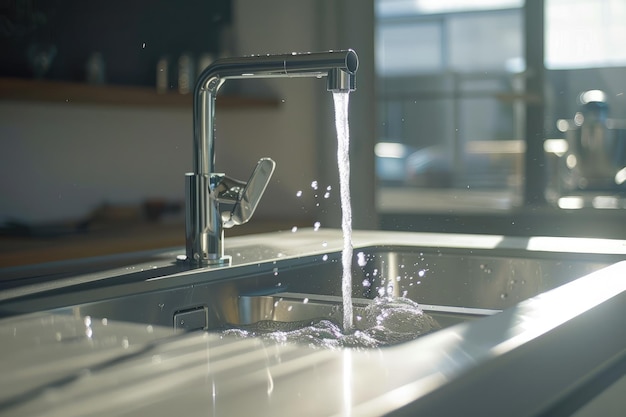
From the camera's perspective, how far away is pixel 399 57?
5500 millimetres

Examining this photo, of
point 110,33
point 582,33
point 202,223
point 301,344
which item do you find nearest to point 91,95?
point 110,33

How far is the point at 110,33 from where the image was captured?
2584mm

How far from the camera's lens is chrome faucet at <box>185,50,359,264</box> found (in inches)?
A: 45.2

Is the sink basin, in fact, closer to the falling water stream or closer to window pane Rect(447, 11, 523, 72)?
the falling water stream

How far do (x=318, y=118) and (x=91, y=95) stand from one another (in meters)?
1.54

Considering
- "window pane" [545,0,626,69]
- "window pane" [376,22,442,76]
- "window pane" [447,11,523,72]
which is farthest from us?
"window pane" [376,22,442,76]

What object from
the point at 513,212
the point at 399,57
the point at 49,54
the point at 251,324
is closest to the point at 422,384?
the point at 251,324

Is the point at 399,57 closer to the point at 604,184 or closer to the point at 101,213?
the point at 604,184

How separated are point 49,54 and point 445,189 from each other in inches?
145

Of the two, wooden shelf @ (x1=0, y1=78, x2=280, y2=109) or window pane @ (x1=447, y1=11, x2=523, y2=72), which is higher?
window pane @ (x1=447, y1=11, x2=523, y2=72)

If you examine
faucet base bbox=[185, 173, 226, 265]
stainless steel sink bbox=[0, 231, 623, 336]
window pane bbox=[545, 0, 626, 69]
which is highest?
window pane bbox=[545, 0, 626, 69]

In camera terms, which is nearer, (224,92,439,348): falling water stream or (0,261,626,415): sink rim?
(0,261,626,415): sink rim

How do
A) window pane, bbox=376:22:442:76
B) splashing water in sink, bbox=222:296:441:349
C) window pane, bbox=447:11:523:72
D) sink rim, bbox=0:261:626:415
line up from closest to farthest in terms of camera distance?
sink rim, bbox=0:261:626:415
splashing water in sink, bbox=222:296:441:349
window pane, bbox=447:11:523:72
window pane, bbox=376:22:442:76

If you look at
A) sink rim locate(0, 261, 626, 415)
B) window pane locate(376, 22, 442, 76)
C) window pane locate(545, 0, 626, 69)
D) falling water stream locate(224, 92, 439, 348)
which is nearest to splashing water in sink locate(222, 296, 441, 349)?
falling water stream locate(224, 92, 439, 348)
